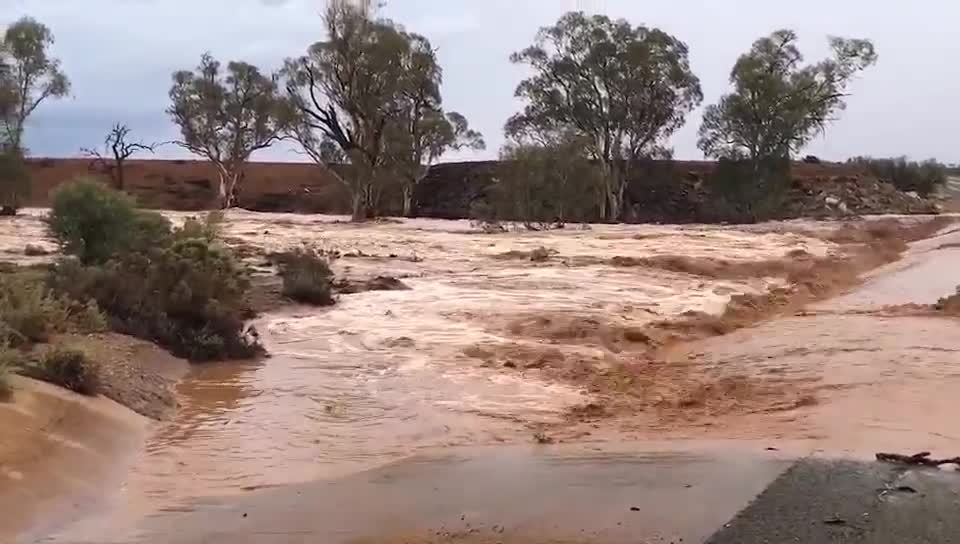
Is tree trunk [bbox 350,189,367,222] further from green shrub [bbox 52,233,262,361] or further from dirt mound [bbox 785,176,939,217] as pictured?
green shrub [bbox 52,233,262,361]

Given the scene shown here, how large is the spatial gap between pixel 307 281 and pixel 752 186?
39.4 meters

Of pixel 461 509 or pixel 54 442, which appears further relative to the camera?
pixel 54 442

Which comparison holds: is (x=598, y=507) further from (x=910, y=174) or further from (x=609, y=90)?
(x=910, y=174)

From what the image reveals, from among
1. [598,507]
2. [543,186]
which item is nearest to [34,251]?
[598,507]

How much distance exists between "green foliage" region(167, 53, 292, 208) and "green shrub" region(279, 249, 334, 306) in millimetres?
37425

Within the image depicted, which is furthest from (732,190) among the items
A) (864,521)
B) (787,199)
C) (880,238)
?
Result: (864,521)

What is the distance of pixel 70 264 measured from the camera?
13.6 m

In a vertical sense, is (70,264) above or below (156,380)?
above

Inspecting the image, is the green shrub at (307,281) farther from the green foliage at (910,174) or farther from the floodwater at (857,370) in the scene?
the green foliage at (910,174)

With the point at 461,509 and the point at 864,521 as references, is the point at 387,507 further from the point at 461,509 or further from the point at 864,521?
the point at 864,521

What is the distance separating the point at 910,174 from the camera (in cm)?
6762

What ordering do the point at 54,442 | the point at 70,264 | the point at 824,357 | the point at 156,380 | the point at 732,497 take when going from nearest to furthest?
the point at 732,497
the point at 54,442
the point at 156,380
the point at 824,357
the point at 70,264

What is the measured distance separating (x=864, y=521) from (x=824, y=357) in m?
6.89

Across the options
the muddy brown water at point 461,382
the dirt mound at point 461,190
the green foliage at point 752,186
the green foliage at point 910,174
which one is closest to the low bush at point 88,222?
the muddy brown water at point 461,382
